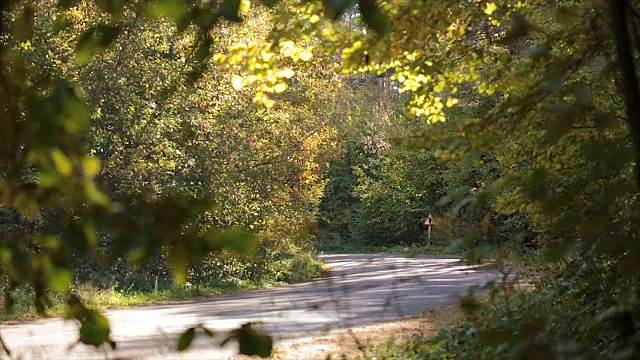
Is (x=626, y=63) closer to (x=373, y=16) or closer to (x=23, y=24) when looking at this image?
(x=373, y=16)

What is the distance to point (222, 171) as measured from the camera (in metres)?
22.1

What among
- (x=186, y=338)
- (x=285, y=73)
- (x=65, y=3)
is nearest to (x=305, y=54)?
(x=285, y=73)

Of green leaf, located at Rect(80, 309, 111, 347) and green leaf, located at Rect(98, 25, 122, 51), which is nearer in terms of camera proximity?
green leaf, located at Rect(80, 309, 111, 347)

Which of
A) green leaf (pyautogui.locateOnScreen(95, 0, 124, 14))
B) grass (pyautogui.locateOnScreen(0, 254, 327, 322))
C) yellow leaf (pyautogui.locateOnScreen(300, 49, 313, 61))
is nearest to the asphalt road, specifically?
grass (pyautogui.locateOnScreen(0, 254, 327, 322))

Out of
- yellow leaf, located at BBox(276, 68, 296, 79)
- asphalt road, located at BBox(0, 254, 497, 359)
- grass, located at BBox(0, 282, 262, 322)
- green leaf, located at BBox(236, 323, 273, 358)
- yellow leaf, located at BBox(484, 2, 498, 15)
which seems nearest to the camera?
green leaf, located at BBox(236, 323, 273, 358)

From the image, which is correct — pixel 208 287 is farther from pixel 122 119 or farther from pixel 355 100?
pixel 355 100

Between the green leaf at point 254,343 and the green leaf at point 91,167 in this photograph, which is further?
the green leaf at point 254,343

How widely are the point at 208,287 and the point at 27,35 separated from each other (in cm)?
2089

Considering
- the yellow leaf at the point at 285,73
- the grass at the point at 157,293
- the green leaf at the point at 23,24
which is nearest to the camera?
the green leaf at the point at 23,24

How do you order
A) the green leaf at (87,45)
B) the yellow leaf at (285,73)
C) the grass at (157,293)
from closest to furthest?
the green leaf at (87,45)
the yellow leaf at (285,73)
the grass at (157,293)

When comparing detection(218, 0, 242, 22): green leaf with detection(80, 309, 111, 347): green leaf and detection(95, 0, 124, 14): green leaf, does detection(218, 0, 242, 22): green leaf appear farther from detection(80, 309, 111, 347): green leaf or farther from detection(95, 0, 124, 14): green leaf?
detection(80, 309, 111, 347): green leaf

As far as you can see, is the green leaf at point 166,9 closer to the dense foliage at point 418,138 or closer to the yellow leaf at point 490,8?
the dense foliage at point 418,138

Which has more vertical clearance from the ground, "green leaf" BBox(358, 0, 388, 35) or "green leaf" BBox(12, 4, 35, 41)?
"green leaf" BBox(12, 4, 35, 41)

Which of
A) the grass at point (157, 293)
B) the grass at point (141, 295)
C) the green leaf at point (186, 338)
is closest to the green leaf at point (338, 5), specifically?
the green leaf at point (186, 338)
